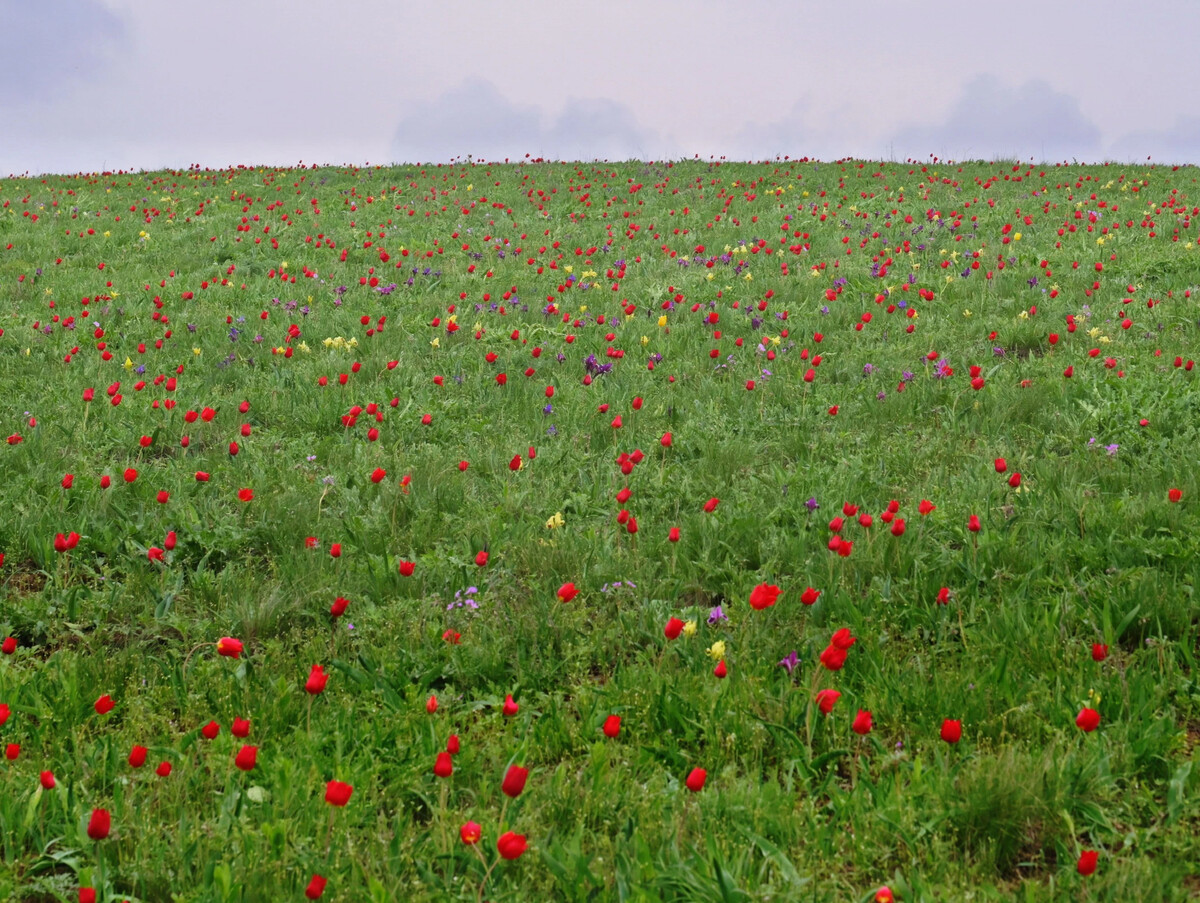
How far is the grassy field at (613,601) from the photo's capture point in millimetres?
2600

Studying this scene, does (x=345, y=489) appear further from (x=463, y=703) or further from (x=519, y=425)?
(x=463, y=703)

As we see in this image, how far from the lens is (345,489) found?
521 cm

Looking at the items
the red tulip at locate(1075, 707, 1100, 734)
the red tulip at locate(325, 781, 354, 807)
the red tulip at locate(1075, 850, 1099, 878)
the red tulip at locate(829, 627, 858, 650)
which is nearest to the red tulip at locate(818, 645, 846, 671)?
the red tulip at locate(829, 627, 858, 650)

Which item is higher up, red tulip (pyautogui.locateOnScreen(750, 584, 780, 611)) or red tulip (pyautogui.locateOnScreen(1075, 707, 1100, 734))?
red tulip (pyautogui.locateOnScreen(750, 584, 780, 611))

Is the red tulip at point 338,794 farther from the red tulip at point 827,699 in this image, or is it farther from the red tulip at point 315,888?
the red tulip at point 827,699

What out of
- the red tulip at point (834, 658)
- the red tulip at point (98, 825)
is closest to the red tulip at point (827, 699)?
the red tulip at point (834, 658)

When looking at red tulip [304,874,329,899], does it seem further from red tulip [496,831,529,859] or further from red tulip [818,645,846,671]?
red tulip [818,645,846,671]

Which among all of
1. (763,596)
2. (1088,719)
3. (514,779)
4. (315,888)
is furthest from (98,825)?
(1088,719)

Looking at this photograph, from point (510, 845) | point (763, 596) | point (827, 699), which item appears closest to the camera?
point (510, 845)

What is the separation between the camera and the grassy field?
2600 millimetres

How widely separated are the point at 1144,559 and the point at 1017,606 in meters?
0.80

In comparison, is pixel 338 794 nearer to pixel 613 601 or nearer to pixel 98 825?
pixel 98 825

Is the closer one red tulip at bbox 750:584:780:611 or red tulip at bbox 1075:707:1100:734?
red tulip at bbox 1075:707:1100:734

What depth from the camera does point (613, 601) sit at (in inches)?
159
